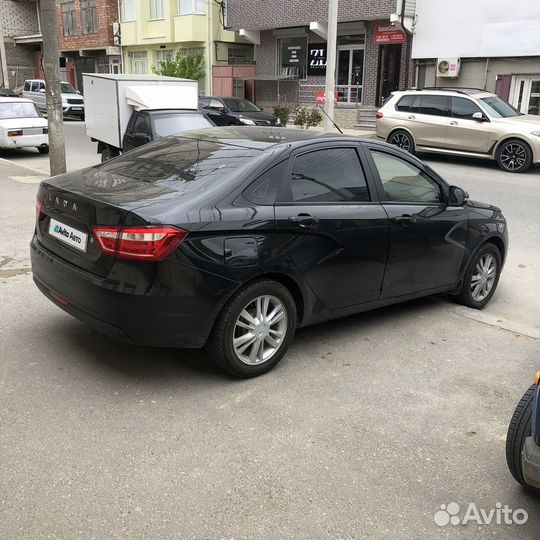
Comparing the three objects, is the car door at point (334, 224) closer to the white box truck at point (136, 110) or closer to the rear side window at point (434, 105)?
the white box truck at point (136, 110)

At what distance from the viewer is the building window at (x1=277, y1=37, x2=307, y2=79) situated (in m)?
28.6

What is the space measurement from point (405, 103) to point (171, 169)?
1338cm

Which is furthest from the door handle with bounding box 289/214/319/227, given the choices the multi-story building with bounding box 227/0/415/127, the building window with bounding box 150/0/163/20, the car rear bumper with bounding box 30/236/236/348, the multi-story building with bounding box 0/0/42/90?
the multi-story building with bounding box 0/0/42/90

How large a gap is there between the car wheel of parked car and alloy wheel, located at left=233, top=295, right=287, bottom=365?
13.1 meters

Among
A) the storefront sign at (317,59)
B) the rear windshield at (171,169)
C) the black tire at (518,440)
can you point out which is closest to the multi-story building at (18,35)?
the storefront sign at (317,59)

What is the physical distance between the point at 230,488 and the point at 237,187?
1.82m

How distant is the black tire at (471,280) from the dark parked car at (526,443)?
244 centimetres

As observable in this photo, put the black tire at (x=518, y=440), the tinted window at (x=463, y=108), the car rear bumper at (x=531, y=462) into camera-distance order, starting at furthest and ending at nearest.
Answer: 1. the tinted window at (x=463, y=108)
2. the black tire at (x=518, y=440)
3. the car rear bumper at (x=531, y=462)

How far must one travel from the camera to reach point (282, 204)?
400cm

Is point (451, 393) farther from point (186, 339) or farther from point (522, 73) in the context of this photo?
point (522, 73)

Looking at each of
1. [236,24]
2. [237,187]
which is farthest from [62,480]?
[236,24]

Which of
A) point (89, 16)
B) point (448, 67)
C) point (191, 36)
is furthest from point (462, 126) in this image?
point (89, 16)

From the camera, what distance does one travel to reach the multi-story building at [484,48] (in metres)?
20.2

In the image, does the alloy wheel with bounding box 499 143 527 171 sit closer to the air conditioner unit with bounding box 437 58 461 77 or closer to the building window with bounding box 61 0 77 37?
the air conditioner unit with bounding box 437 58 461 77
